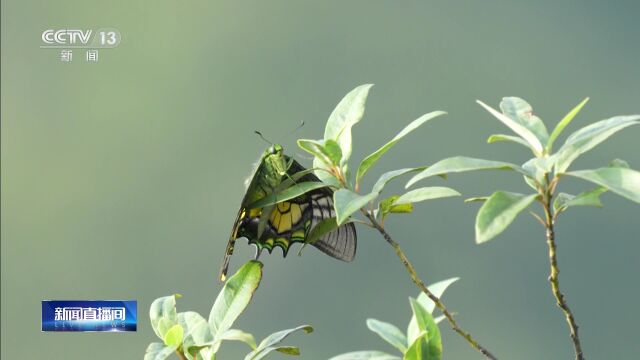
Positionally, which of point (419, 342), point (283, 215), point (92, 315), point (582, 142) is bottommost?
point (92, 315)

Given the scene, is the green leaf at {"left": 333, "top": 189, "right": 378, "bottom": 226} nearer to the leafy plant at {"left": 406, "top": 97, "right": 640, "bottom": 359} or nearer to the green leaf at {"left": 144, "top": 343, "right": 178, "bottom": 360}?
the leafy plant at {"left": 406, "top": 97, "right": 640, "bottom": 359}

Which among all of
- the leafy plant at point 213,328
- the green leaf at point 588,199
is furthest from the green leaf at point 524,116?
the leafy plant at point 213,328

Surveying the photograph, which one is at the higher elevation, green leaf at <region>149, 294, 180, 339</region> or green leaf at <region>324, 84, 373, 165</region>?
green leaf at <region>324, 84, 373, 165</region>

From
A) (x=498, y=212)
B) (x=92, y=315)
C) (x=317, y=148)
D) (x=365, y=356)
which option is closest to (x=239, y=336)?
(x=365, y=356)

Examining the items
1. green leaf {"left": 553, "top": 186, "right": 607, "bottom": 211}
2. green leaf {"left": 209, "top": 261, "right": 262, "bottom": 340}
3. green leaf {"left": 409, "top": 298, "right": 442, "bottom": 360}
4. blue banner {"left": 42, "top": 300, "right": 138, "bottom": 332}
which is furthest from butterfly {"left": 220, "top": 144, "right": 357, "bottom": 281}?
blue banner {"left": 42, "top": 300, "right": 138, "bottom": 332}

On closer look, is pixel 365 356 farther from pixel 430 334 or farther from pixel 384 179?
pixel 384 179

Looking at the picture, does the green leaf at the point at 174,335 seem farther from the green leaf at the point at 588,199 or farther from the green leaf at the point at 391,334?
the green leaf at the point at 588,199

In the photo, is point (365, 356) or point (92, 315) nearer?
point (365, 356)
